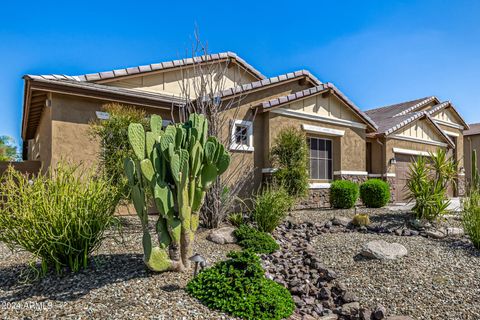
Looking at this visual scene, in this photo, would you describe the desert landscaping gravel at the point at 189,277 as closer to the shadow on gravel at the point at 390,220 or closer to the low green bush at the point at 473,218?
the low green bush at the point at 473,218

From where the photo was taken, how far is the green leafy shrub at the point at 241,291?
3537 mm

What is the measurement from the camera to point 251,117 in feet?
34.8

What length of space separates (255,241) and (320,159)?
6749 mm

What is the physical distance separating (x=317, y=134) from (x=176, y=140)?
8545mm

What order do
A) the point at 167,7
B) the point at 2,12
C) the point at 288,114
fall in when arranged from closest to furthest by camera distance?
the point at 2,12 < the point at 167,7 < the point at 288,114

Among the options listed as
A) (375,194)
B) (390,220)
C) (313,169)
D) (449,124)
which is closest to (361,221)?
(390,220)

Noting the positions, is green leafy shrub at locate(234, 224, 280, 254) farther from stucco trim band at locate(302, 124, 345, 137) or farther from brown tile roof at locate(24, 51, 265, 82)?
stucco trim band at locate(302, 124, 345, 137)

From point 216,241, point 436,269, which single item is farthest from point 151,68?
point 436,269

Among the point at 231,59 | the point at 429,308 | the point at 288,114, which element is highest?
the point at 231,59

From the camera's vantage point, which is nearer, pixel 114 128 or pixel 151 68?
pixel 114 128

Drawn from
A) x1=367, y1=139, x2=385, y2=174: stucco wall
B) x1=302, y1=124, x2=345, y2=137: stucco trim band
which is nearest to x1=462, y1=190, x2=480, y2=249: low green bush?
x1=302, y1=124, x2=345, y2=137: stucco trim band

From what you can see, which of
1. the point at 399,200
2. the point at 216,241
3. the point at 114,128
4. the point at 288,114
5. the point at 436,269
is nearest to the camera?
the point at 436,269

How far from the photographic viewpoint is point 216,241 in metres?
6.18

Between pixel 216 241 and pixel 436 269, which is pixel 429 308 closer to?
pixel 436 269
